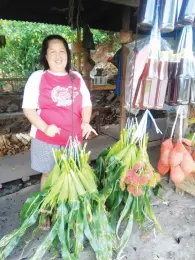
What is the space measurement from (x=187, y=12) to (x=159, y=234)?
171 centimetres

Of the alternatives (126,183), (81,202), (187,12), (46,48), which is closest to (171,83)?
(187,12)

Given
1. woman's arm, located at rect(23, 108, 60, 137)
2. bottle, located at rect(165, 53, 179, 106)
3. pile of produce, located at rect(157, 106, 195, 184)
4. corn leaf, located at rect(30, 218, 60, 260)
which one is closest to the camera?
corn leaf, located at rect(30, 218, 60, 260)

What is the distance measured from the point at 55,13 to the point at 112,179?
3.67m

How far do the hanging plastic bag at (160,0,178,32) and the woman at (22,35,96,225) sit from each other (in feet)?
2.26

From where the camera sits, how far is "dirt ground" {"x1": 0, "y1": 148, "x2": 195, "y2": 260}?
183 cm

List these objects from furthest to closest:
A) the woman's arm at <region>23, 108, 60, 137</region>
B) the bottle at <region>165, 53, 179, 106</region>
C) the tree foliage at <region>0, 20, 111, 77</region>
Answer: the tree foliage at <region>0, 20, 111, 77</region>
the bottle at <region>165, 53, 179, 106</region>
the woman's arm at <region>23, 108, 60, 137</region>

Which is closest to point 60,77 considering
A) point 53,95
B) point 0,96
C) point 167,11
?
point 53,95

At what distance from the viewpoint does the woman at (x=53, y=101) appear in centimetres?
169

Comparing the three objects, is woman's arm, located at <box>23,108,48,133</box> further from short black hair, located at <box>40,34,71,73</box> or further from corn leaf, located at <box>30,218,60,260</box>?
corn leaf, located at <box>30,218,60,260</box>

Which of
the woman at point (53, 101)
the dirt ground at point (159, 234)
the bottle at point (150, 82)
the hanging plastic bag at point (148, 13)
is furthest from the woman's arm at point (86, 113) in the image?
the dirt ground at point (159, 234)

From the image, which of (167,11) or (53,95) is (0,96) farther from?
(167,11)

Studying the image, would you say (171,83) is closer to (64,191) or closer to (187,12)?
(187,12)

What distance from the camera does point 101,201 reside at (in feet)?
5.18

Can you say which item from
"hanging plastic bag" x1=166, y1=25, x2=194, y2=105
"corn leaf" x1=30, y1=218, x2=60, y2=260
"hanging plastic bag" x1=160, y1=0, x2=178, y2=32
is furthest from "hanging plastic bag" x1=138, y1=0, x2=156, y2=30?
"corn leaf" x1=30, y1=218, x2=60, y2=260
